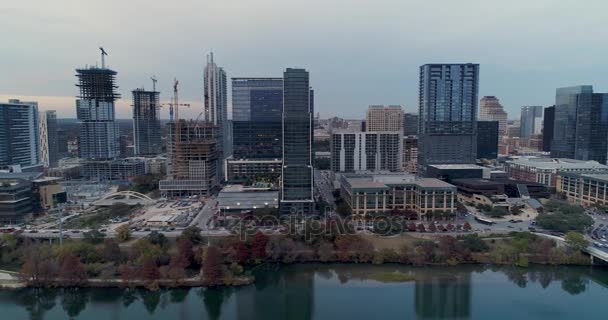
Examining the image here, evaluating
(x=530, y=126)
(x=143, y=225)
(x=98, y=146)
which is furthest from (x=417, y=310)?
(x=530, y=126)

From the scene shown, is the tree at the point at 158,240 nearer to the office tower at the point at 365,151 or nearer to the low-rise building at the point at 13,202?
the low-rise building at the point at 13,202

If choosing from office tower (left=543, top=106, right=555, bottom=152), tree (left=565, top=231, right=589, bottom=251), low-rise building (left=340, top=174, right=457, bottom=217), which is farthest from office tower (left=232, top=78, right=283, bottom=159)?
office tower (left=543, top=106, right=555, bottom=152)

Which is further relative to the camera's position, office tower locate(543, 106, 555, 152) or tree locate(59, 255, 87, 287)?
office tower locate(543, 106, 555, 152)

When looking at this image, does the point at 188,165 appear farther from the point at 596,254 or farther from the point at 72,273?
the point at 596,254

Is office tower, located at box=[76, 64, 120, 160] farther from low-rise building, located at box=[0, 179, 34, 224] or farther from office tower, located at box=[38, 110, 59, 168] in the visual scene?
low-rise building, located at box=[0, 179, 34, 224]

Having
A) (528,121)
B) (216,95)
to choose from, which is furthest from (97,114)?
(528,121)

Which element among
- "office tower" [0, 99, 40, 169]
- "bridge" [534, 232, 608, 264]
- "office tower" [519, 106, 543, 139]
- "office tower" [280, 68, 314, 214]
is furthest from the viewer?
"office tower" [519, 106, 543, 139]

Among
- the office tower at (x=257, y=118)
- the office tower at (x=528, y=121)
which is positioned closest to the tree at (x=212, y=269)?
the office tower at (x=257, y=118)
